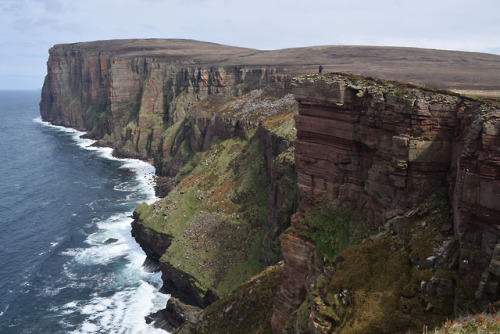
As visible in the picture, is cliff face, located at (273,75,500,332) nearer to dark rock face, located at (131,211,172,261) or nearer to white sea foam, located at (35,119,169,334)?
white sea foam, located at (35,119,169,334)

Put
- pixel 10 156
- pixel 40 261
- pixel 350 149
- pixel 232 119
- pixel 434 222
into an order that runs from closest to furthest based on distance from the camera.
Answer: pixel 434 222
pixel 350 149
pixel 40 261
pixel 232 119
pixel 10 156

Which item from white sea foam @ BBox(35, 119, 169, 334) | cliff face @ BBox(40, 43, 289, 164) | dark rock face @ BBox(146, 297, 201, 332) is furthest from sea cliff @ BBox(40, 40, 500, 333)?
cliff face @ BBox(40, 43, 289, 164)

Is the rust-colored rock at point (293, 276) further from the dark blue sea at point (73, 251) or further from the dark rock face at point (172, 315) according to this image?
the dark blue sea at point (73, 251)

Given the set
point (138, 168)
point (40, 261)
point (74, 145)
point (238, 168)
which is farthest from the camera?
point (74, 145)

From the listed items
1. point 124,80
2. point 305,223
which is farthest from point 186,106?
point 305,223

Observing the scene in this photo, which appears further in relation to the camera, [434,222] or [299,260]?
[299,260]

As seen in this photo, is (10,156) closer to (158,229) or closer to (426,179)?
(158,229)

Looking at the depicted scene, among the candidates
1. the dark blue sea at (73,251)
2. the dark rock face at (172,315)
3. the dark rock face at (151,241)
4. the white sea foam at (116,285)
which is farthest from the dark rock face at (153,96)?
the dark rock face at (172,315)
